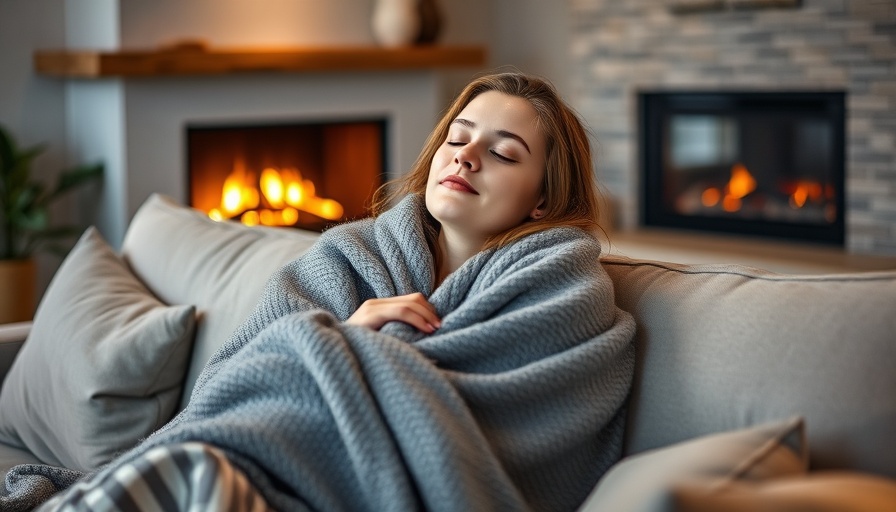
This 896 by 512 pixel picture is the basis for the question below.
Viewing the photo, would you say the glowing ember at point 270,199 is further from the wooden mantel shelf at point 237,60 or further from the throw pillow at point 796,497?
the throw pillow at point 796,497

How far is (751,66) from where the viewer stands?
452 cm

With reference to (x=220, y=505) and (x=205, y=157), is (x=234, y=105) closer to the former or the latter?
(x=205, y=157)

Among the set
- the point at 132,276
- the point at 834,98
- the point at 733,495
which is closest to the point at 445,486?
the point at 733,495

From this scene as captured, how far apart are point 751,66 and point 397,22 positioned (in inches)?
57.4

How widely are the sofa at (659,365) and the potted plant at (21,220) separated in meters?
1.54

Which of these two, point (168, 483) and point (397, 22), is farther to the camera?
point (397, 22)

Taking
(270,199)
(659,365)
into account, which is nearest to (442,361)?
(659,365)

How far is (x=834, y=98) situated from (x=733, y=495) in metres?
3.63

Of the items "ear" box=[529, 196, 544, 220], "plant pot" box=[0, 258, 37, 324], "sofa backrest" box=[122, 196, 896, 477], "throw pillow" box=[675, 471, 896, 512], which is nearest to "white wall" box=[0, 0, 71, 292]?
"plant pot" box=[0, 258, 37, 324]

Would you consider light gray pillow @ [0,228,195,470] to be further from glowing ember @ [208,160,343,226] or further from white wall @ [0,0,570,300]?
glowing ember @ [208,160,343,226]

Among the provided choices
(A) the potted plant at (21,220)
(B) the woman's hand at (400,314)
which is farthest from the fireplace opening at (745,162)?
(B) the woman's hand at (400,314)

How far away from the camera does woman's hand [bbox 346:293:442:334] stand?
1506 mm

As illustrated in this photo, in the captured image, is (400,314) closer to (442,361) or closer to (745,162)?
(442,361)

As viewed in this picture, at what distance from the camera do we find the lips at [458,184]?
5.45ft
